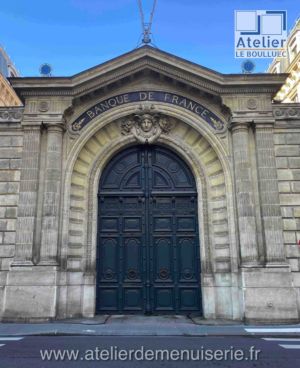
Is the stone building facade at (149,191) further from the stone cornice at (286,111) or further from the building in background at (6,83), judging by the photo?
the building in background at (6,83)

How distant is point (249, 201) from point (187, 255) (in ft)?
10.6

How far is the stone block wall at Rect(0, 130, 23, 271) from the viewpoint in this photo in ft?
46.8

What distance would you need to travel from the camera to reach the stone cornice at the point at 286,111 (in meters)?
15.4

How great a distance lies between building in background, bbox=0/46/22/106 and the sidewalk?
28.5 metres

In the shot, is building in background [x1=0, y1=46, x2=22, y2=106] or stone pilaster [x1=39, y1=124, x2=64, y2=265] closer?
stone pilaster [x1=39, y1=124, x2=64, y2=265]

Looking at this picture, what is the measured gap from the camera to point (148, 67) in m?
15.9

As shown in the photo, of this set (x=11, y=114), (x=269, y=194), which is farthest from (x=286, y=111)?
(x=11, y=114)

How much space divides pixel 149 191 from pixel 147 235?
1.80 m

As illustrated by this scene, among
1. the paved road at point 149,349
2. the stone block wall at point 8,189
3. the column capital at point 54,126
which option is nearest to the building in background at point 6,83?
the stone block wall at point 8,189

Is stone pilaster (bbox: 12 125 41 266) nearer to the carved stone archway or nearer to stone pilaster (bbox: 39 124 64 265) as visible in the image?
stone pilaster (bbox: 39 124 64 265)

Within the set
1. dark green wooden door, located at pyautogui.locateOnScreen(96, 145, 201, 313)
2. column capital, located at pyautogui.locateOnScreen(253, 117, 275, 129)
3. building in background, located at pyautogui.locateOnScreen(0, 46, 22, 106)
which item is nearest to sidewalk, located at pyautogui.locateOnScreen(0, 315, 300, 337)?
dark green wooden door, located at pyautogui.locateOnScreen(96, 145, 201, 313)

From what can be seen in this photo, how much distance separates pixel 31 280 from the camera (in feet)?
43.8

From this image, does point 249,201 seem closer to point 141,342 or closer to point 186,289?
point 186,289

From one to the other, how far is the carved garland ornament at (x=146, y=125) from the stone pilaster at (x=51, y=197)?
2.79 meters
